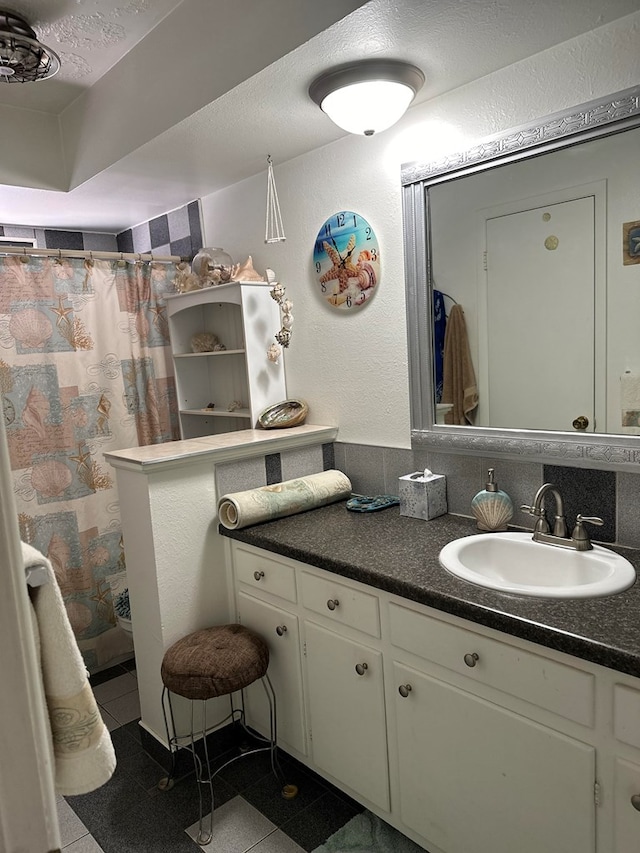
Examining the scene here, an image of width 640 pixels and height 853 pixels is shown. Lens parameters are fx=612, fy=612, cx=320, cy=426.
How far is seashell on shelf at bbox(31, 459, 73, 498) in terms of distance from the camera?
255 cm

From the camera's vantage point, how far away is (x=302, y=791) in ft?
6.30

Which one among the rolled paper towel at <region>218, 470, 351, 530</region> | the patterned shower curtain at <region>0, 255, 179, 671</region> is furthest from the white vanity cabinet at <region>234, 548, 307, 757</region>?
the patterned shower curtain at <region>0, 255, 179, 671</region>

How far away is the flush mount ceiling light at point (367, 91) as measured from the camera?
1.64 meters

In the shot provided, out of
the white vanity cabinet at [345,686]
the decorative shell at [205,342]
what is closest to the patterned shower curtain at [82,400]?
the decorative shell at [205,342]

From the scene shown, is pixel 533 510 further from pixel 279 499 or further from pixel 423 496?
pixel 279 499

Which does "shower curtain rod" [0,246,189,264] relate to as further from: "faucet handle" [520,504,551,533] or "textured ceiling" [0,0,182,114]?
"faucet handle" [520,504,551,533]

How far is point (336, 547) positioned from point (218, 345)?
1.40 metres

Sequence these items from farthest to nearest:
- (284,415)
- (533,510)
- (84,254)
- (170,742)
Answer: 1. (84,254)
2. (284,415)
3. (170,742)
4. (533,510)

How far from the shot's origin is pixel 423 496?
196 centimetres

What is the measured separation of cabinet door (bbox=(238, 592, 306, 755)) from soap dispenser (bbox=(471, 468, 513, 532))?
0.65 m

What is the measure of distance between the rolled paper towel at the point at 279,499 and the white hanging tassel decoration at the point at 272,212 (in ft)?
2.90

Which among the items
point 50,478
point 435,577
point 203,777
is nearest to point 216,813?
point 203,777

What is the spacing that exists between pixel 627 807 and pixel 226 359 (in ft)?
7.41

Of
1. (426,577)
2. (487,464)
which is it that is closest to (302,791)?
(426,577)
